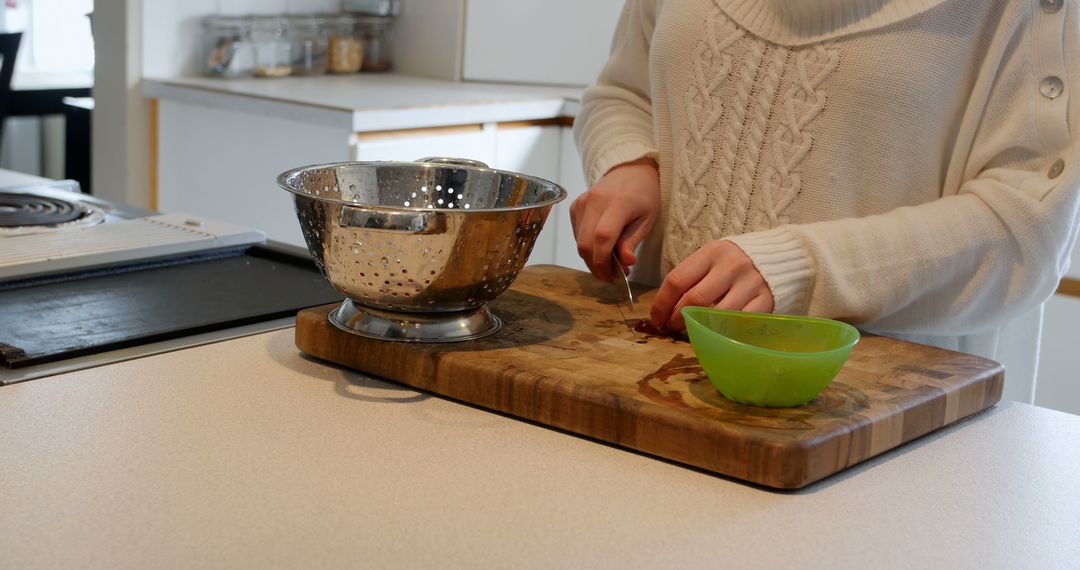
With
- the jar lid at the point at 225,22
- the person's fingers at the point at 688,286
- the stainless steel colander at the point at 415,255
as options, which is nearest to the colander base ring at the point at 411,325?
the stainless steel colander at the point at 415,255

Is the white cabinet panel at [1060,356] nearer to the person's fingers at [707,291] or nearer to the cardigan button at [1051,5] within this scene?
the cardigan button at [1051,5]

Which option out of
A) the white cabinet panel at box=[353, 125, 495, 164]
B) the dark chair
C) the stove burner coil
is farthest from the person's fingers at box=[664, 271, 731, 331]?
the dark chair

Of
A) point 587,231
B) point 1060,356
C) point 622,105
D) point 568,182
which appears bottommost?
point 1060,356

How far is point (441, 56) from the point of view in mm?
2859

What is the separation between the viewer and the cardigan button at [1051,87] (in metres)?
0.89

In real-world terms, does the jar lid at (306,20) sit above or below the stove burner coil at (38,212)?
above

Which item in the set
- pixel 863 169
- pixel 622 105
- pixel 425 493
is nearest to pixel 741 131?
pixel 863 169

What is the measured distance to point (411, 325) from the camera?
2.82ft

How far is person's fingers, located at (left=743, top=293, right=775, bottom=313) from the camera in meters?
0.87

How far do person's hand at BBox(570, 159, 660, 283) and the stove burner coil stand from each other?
551 mm

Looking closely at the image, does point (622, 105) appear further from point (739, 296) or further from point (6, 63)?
point (6, 63)

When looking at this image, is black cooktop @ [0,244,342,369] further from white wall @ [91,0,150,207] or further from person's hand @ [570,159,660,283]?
white wall @ [91,0,150,207]

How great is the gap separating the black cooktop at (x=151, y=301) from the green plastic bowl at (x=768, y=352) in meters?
0.41

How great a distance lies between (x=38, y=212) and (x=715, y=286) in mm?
766
